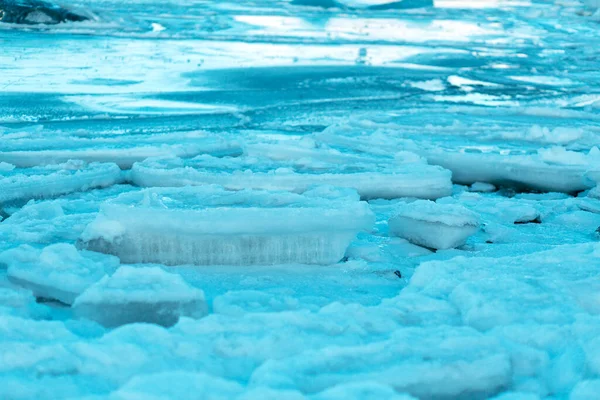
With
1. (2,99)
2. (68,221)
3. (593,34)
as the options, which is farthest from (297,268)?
(593,34)

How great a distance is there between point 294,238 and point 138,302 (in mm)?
777

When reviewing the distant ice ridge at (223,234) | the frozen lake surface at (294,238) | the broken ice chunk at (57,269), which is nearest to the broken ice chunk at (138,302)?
the frozen lake surface at (294,238)

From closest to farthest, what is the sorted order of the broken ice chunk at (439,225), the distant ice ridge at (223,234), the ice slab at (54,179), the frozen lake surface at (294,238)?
the frozen lake surface at (294,238) < the distant ice ridge at (223,234) < the broken ice chunk at (439,225) < the ice slab at (54,179)

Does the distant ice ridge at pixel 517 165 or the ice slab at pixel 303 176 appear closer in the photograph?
the ice slab at pixel 303 176

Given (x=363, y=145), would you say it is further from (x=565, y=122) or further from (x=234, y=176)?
(x=565, y=122)

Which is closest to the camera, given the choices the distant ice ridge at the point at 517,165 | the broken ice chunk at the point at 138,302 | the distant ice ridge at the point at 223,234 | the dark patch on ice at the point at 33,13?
the broken ice chunk at the point at 138,302

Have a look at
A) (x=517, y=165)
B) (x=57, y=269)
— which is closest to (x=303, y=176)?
(x=517, y=165)

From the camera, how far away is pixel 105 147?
5094 millimetres

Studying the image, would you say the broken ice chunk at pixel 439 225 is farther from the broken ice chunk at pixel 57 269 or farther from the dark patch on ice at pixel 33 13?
the dark patch on ice at pixel 33 13

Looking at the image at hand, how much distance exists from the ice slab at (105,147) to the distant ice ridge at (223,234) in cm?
184

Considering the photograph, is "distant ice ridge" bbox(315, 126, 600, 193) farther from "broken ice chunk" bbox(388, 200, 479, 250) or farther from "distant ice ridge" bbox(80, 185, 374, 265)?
"distant ice ridge" bbox(80, 185, 374, 265)

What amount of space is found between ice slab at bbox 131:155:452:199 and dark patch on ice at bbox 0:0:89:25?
1080 centimetres

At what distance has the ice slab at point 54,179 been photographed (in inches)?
159

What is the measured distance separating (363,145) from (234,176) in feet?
4.68
